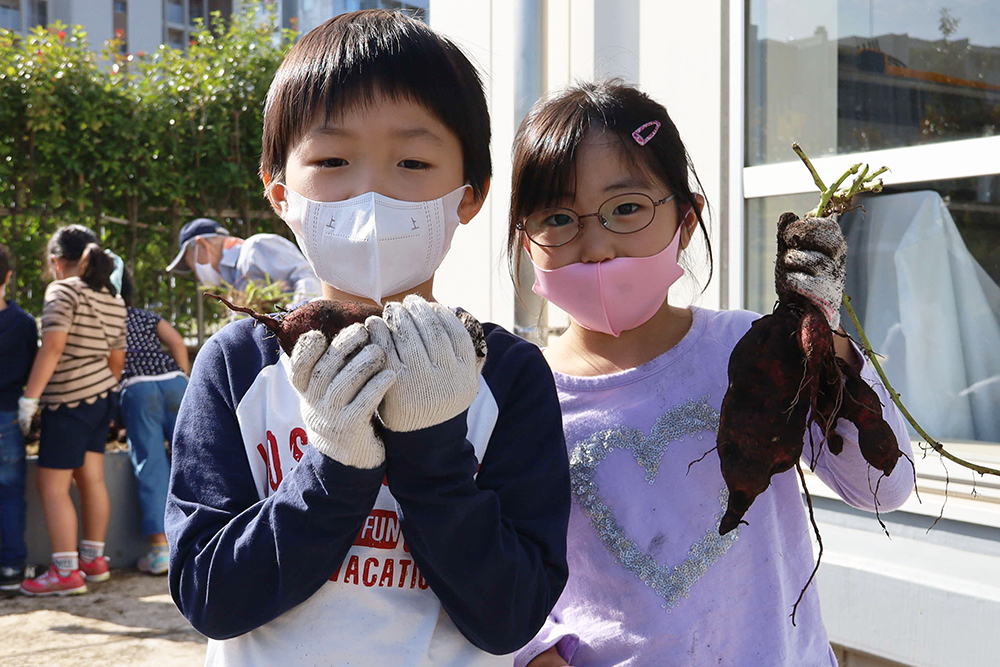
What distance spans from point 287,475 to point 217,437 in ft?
0.40

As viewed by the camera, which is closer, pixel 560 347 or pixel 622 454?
pixel 622 454

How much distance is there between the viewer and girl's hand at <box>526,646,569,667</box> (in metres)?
1.54

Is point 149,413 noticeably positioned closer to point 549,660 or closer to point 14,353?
point 14,353

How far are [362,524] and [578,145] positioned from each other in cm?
87

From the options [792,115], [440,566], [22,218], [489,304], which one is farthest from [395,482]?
[22,218]

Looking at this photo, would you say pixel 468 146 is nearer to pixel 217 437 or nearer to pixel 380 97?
pixel 380 97

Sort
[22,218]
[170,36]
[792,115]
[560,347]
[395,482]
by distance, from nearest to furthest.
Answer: [395,482], [560,347], [792,115], [22,218], [170,36]

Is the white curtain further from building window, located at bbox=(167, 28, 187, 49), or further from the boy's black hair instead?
building window, located at bbox=(167, 28, 187, 49)

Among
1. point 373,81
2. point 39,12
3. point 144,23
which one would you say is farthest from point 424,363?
point 144,23

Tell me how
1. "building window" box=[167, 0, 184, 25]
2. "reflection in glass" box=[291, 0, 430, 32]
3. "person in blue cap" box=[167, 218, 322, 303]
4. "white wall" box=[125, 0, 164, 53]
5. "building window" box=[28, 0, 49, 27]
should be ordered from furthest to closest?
"building window" box=[167, 0, 184, 25]
"white wall" box=[125, 0, 164, 53]
"building window" box=[28, 0, 49, 27]
"reflection in glass" box=[291, 0, 430, 32]
"person in blue cap" box=[167, 218, 322, 303]

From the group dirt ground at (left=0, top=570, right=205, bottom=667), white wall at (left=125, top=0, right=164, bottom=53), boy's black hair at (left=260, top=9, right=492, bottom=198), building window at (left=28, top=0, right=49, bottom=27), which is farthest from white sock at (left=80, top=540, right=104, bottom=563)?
white wall at (left=125, top=0, right=164, bottom=53)

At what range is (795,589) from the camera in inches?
63.2

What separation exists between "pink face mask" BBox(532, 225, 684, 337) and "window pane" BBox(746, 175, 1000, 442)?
1.42 metres

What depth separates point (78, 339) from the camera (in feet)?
16.7
